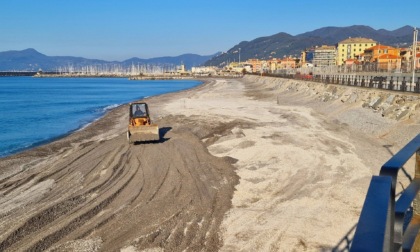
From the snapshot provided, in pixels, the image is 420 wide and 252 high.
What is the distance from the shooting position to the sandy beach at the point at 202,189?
9875mm

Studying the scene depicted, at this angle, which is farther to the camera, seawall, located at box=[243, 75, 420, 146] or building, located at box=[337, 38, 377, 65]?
building, located at box=[337, 38, 377, 65]

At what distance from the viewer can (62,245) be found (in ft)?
31.1

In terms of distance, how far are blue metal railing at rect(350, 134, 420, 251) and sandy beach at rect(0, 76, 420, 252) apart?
7.00 m

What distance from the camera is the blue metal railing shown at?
1.82m

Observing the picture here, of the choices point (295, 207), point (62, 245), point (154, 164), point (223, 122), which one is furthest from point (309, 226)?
point (223, 122)

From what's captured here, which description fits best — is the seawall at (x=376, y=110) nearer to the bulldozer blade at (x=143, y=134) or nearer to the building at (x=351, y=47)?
the bulldozer blade at (x=143, y=134)

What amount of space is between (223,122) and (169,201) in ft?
64.0

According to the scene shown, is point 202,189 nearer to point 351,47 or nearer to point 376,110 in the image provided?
point 376,110

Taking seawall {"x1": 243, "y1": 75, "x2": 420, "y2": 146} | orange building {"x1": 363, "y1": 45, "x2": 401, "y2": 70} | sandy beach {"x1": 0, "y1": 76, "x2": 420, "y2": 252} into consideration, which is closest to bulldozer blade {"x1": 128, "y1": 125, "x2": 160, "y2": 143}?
sandy beach {"x1": 0, "y1": 76, "x2": 420, "y2": 252}

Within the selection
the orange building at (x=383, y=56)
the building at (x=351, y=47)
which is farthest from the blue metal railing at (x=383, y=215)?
the building at (x=351, y=47)

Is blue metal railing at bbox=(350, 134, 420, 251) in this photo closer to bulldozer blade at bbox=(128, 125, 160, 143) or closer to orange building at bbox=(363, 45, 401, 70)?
bulldozer blade at bbox=(128, 125, 160, 143)

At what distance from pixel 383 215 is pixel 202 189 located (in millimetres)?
11920

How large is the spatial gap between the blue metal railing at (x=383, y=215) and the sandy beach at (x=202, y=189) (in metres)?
7.00

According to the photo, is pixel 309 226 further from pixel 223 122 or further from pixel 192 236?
pixel 223 122
